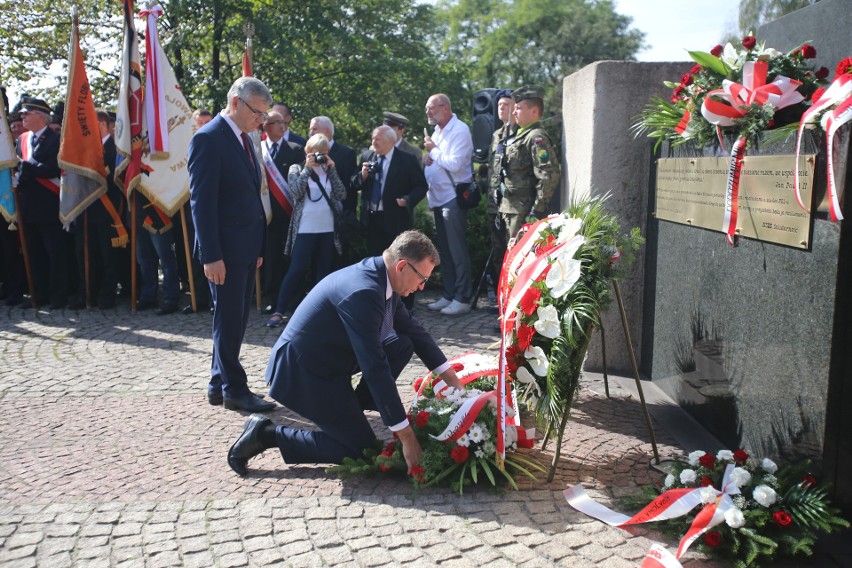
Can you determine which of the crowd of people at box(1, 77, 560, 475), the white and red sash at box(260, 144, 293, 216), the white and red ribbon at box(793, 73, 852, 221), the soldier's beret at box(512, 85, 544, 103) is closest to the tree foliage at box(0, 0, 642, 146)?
the crowd of people at box(1, 77, 560, 475)

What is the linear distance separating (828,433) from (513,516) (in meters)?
1.42

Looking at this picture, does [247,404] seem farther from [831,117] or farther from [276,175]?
[831,117]

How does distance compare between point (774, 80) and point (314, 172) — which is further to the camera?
point (314, 172)

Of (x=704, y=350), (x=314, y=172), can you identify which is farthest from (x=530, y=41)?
(x=704, y=350)

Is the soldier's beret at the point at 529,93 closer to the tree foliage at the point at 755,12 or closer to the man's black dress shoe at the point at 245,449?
the man's black dress shoe at the point at 245,449

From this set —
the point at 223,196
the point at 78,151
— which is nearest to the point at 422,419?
the point at 223,196

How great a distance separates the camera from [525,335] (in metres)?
4.19

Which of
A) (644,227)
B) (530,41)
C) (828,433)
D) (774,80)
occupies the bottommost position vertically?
(828,433)

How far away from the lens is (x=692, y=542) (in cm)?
326

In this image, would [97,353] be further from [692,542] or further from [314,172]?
[692,542]

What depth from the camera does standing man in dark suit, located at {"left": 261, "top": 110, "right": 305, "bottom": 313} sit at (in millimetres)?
8219

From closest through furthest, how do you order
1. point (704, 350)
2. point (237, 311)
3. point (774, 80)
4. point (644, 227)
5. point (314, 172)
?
point (774, 80) → point (704, 350) → point (237, 311) → point (644, 227) → point (314, 172)

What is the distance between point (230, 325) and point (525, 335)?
7.10 ft

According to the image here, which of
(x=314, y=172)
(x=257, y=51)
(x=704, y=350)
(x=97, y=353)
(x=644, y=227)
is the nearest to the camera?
(x=704, y=350)
